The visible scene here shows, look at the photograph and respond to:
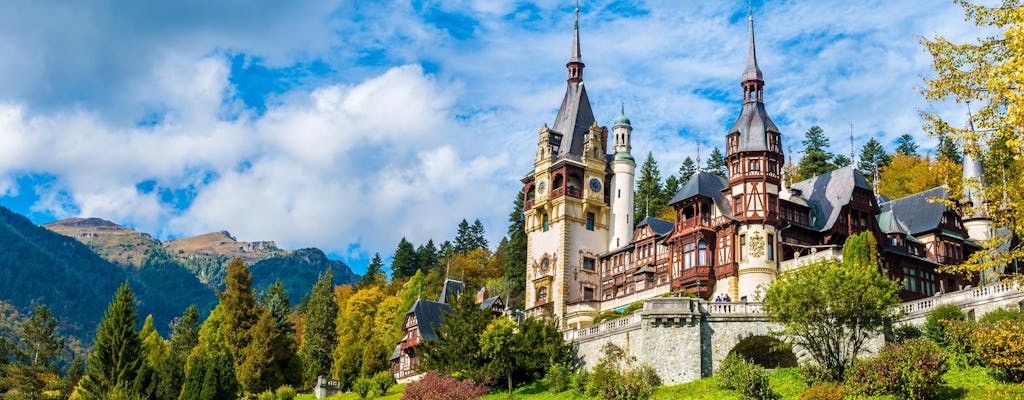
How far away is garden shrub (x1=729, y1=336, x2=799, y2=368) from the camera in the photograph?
44500mm

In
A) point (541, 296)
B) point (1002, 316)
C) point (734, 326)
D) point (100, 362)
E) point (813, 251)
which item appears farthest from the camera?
point (541, 296)

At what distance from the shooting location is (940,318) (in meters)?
41.1

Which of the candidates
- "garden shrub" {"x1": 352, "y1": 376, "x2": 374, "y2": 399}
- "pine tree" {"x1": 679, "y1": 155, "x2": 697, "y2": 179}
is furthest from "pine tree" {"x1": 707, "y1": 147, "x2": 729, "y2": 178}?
"garden shrub" {"x1": 352, "y1": 376, "x2": 374, "y2": 399}

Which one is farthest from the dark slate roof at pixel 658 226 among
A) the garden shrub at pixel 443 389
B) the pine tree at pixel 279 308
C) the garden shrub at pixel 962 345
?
the garden shrub at pixel 962 345

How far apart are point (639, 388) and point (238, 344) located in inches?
1290

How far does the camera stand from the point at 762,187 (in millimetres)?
59344

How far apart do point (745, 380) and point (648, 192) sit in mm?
56197

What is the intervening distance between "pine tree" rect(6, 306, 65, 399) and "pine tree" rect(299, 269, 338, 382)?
18589 mm

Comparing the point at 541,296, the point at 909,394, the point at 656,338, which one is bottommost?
the point at 909,394

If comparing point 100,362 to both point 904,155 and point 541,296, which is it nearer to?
point 541,296

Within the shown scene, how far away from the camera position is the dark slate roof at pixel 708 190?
200ft

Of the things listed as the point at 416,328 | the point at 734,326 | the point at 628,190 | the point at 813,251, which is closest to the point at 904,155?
the point at 628,190

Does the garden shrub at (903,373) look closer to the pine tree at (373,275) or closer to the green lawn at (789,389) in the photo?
the green lawn at (789,389)

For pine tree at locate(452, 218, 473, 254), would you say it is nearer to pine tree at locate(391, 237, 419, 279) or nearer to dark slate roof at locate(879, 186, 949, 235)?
pine tree at locate(391, 237, 419, 279)
